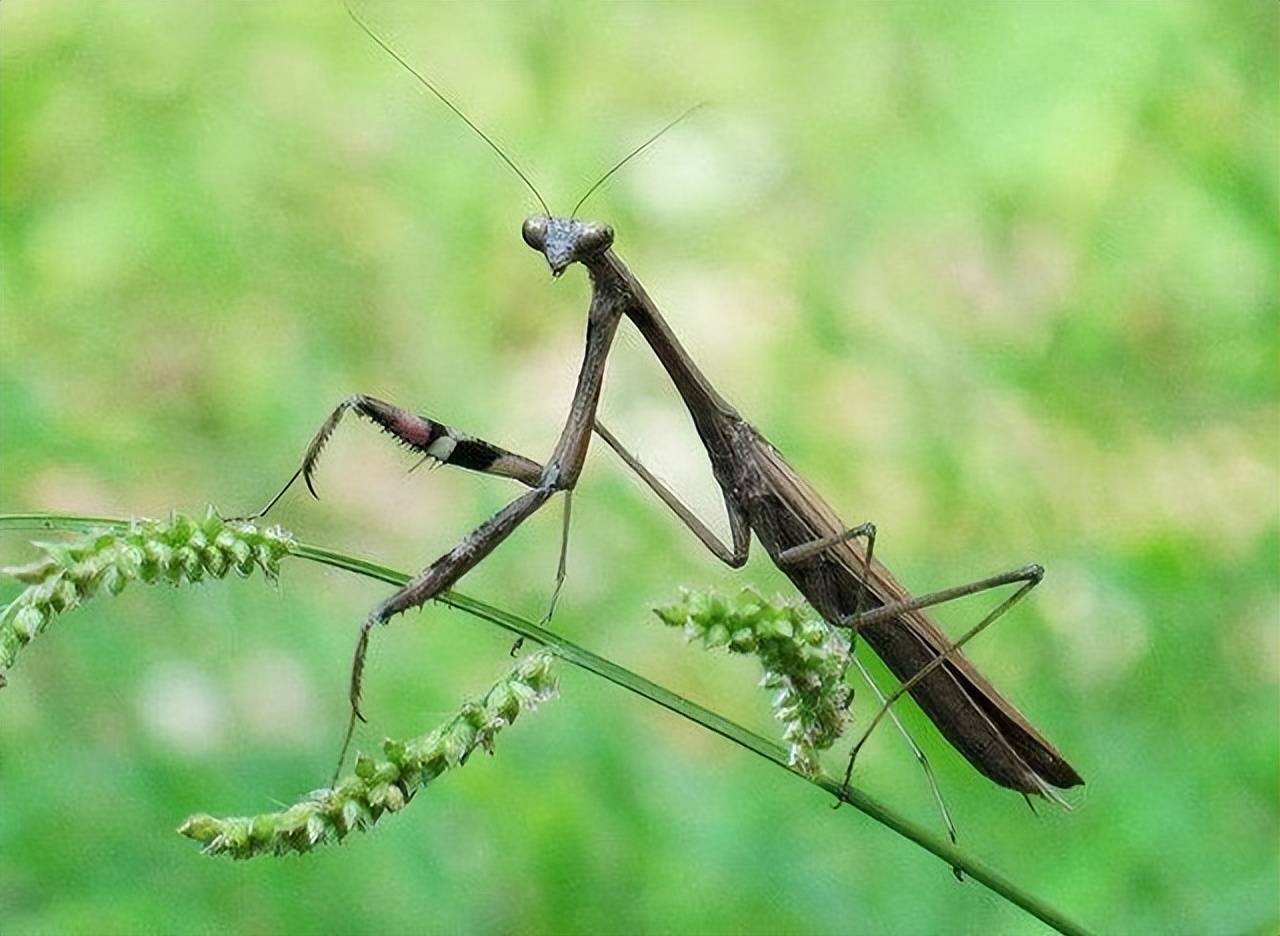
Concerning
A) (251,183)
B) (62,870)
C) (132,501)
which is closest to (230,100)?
(251,183)

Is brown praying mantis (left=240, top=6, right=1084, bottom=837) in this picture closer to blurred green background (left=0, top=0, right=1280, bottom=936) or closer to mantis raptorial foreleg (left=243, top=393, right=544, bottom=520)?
mantis raptorial foreleg (left=243, top=393, right=544, bottom=520)

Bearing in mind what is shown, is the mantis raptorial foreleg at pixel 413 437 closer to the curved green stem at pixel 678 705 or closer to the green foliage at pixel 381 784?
the curved green stem at pixel 678 705

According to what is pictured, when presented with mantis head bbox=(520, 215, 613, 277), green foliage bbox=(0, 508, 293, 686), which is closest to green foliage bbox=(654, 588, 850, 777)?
green foliage bbox=(0, 508, 293, 686)

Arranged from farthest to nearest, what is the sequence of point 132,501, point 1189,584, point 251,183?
point 251,183 < point 132,501 < point 1189,584

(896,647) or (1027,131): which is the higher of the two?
(1027,131)

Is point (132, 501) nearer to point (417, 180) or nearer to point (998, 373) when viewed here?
point (417, 180)

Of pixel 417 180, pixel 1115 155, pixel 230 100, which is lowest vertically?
pixel 1115 155
